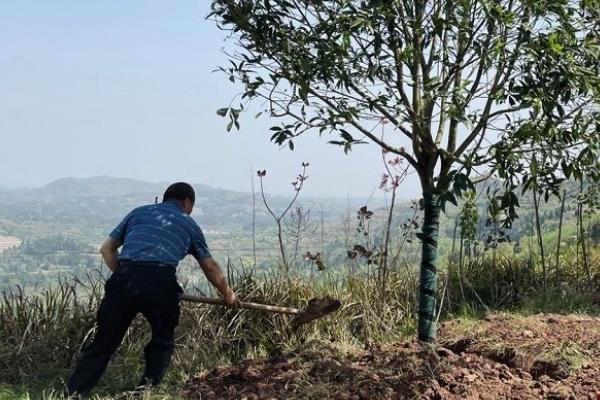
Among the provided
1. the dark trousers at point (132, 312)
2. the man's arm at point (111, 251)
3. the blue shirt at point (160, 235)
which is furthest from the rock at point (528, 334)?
the man's arm at point (111, 251)

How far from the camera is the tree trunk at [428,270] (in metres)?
4.50

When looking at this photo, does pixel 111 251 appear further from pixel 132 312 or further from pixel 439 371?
pixel 439 371

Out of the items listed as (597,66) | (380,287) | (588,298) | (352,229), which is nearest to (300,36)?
(597,66)

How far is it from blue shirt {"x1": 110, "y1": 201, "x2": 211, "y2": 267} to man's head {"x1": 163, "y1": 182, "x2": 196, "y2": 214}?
54 mm

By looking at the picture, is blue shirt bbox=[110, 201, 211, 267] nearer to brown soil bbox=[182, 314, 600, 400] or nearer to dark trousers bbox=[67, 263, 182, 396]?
dark trousers bbox=[67, 263, 182, 396]

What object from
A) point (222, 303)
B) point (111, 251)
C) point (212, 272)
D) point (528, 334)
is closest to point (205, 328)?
point (222, 303)

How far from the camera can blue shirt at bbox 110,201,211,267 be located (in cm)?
435

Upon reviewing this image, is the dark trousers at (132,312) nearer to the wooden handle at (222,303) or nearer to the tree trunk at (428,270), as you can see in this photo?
the wooden handle at (222,303)

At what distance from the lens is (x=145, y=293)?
4.28 metres

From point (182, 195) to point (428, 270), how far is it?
71.9 inches

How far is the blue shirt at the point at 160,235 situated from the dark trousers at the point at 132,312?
82 millimetres

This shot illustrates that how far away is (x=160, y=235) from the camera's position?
14.4ft

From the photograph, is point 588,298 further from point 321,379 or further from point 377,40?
point 377,40

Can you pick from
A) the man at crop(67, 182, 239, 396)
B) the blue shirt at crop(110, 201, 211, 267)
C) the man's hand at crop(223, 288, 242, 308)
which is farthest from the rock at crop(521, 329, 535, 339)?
the blue shirt at crop(110, 201, 211, 267)
